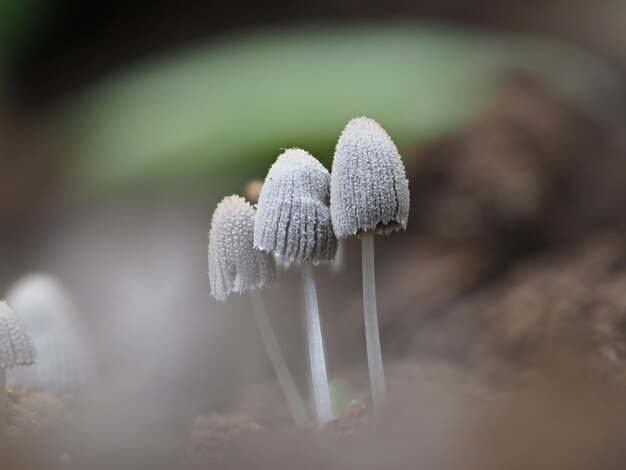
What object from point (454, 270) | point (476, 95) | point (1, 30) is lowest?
point (454, 270)

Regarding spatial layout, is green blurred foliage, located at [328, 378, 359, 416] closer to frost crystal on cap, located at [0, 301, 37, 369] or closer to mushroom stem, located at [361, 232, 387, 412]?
mushroom stem, located at [361, 232, 387, 412]

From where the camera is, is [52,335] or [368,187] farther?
[52,335]

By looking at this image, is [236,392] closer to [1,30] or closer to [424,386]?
[424,386]

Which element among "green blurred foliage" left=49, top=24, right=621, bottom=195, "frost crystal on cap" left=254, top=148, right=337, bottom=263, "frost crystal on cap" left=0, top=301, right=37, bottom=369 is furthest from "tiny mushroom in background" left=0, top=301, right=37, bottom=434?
"frost crystal on cap" left=254, top=148, right=337, bottom=263

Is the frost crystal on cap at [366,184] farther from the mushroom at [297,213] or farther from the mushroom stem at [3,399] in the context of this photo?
the mushroom stem at [3,399]

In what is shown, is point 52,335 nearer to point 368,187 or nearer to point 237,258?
point 237,258

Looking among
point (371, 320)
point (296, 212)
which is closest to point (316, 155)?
point (296, 212)

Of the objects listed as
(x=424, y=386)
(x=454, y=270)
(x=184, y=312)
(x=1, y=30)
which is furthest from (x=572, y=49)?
(x=1, y=30)

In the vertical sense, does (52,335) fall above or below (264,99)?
below
